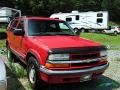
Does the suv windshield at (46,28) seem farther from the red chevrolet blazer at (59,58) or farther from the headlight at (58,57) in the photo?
the headlight at (58,57)

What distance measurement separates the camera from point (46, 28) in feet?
27.9

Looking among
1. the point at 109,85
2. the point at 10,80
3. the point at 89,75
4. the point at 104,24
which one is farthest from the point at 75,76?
the point at 104,24

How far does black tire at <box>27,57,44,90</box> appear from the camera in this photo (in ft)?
22.6

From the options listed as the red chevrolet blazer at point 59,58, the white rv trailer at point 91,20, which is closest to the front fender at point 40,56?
the red chevrolet blazer at point 59,58

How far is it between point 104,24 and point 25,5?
20230mm

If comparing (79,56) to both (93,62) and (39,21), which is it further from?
(39,21)

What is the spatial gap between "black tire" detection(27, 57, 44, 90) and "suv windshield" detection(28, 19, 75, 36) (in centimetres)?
103

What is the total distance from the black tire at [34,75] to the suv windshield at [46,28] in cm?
Result: 103

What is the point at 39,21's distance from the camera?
8.63 meters

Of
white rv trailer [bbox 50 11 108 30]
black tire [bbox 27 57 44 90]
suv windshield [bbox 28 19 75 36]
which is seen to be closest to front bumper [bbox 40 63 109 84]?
black tire [bbox 27 57 44 90]

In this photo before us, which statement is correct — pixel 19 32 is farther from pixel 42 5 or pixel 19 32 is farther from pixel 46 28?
pixel 42 5

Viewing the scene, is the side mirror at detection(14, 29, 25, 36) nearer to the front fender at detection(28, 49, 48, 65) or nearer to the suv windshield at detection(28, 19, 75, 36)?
the suv windshield at detection(28, 19, 75, 36)

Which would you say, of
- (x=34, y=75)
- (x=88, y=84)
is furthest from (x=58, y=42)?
(x=88, y=84)

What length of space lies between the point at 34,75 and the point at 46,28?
1869 millimetres
